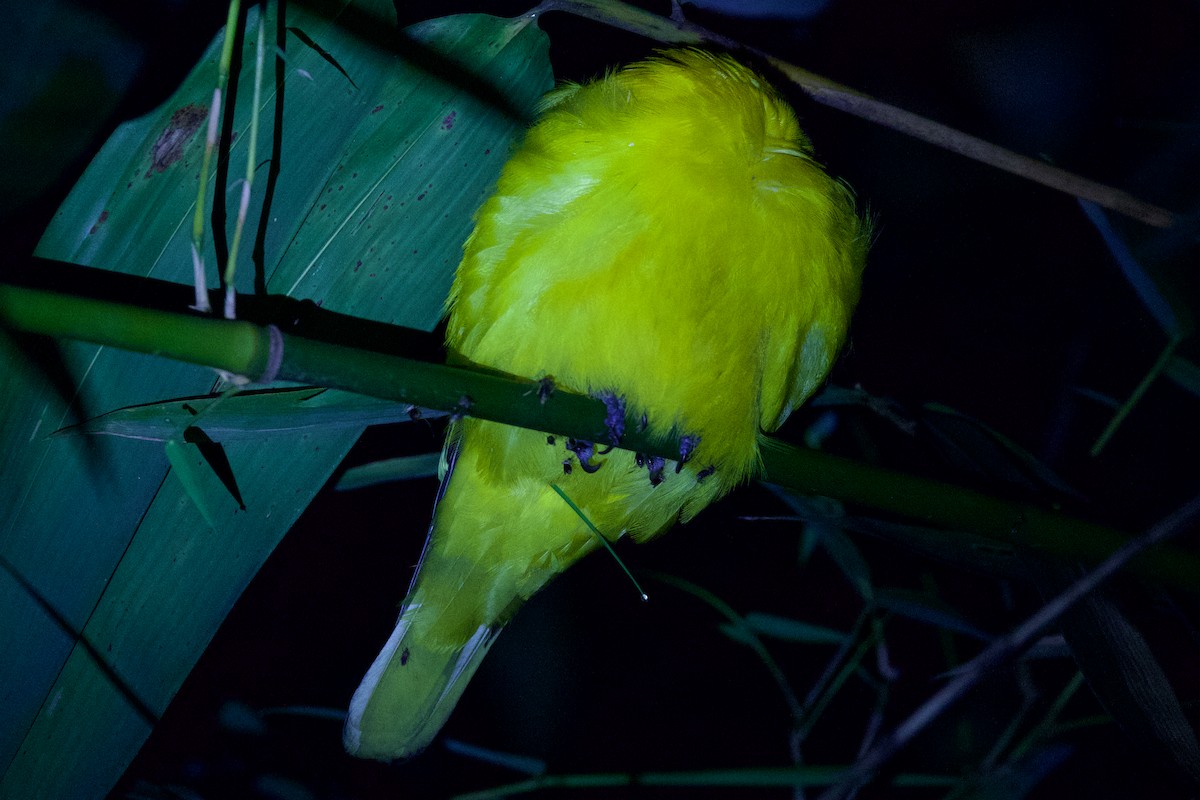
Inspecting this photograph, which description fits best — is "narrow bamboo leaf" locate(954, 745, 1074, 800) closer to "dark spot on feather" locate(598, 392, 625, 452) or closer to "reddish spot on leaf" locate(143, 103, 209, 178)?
"dark spot on feather" locate(598, 392, 625, 452)

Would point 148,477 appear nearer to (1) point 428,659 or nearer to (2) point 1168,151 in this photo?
(1) point 428,659

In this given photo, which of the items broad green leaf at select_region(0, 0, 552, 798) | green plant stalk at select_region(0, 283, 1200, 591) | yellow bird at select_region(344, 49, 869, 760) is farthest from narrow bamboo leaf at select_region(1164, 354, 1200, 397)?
broad green leaf at select_region(0, 0, 552, 798)

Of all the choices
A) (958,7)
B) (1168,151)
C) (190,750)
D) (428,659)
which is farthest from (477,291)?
(190,750)

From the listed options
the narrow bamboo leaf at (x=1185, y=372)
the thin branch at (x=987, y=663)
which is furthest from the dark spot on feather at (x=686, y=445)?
the narrow bamboo leaf at (x=1185, y=372)

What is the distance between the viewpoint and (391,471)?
0.95 meters

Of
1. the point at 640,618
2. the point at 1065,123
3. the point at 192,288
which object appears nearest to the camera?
the point at 192,288

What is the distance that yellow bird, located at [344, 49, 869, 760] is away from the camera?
68 cm

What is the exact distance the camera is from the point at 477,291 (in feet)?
2.48

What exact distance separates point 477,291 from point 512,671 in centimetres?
102

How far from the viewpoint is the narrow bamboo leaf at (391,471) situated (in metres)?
0.95

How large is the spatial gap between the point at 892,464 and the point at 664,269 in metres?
0.61

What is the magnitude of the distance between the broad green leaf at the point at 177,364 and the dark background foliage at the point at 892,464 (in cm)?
29

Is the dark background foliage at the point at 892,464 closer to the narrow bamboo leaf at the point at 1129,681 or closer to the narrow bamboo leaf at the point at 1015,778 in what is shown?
the narrow bamboo leaf at the point at 1015,778

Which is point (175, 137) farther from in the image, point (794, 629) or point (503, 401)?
point (794, 629)
